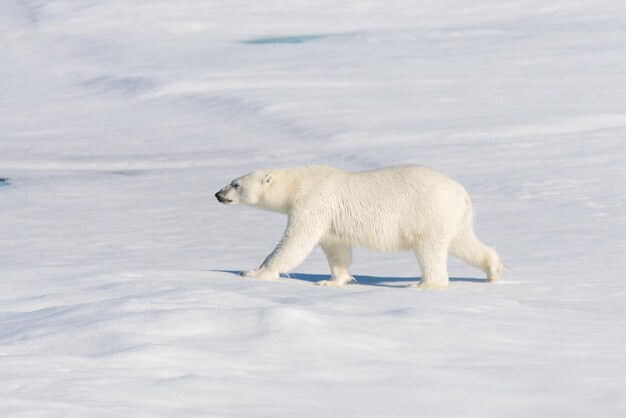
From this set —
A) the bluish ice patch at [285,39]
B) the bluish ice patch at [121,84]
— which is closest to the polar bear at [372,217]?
the bluish ice patch at [121,84]

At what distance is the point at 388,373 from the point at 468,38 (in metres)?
18.7

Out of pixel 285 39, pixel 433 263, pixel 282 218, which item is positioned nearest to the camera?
pixel 433 263

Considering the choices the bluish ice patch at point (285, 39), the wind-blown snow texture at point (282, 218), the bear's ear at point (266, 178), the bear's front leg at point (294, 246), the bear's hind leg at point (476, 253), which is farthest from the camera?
the bluish ice patch at point (285, 39)

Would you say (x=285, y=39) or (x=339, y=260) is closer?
(x=339, y=260)

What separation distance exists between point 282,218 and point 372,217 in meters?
3.55

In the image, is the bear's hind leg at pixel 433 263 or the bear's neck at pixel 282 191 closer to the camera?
the bear's hind leg at pixel 433 263

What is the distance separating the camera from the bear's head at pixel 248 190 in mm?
6418

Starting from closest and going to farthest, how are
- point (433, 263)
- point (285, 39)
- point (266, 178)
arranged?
point (433, 263), point (266, 178), point (285, 39)

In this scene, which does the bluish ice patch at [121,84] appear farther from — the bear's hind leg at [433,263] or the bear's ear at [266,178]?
the bear's hind leg at [433,263]

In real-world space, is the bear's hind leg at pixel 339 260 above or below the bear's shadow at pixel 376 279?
above

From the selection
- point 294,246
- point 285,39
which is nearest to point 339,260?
point 294,246

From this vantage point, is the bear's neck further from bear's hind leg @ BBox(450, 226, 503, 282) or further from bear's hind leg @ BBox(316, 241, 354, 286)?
bear's hind leg @ BBox(450, 226, 503, 282)

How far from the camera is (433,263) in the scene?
5992 millimetres

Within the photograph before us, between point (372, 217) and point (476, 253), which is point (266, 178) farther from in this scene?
point (476, 253)
